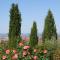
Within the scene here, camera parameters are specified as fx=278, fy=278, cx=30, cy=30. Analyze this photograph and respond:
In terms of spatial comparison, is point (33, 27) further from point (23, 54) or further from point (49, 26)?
point (23, 54)

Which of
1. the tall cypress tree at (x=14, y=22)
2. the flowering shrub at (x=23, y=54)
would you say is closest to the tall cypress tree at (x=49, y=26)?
the tall cypress tree at (x=14, y=22)

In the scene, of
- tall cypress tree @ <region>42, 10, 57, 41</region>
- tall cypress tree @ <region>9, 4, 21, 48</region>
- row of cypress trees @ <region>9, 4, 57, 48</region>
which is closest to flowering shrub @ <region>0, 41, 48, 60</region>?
row of cypress trees @ <region>9, 4, 57, 48</region>

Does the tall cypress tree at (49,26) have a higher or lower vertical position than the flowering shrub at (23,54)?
higher

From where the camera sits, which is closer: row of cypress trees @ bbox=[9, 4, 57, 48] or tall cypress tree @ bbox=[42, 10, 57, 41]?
row of cypress trees @ bbox=[9, 4, 57, 48]

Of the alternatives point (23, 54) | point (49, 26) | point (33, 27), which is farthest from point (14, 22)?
point (23, 54)

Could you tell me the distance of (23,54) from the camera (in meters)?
8.73

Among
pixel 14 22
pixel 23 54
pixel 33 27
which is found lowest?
pixel 23 54

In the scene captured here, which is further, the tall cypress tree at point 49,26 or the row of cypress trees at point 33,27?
the tall cypress tree at point 49,26

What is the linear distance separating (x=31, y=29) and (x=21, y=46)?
20.9 m

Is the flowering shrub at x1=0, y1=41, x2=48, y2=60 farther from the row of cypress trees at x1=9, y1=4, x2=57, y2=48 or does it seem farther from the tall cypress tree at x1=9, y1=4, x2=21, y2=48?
the tall cypress tree at x1=9, y1=4, x2=21, y2=48

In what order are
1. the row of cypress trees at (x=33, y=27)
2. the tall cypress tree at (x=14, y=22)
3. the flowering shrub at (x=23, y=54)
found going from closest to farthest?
the flowering shrub at (x=23, y=54)
the tall cypress tree at (x=14, y=22)
the row of cypress trees at (x=33, y=27)

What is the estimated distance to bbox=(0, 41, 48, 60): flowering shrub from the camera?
8.73 m

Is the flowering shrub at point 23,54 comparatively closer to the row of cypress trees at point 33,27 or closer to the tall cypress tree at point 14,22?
the row of cypress trees at point 33,27

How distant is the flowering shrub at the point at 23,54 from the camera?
28.7ft
